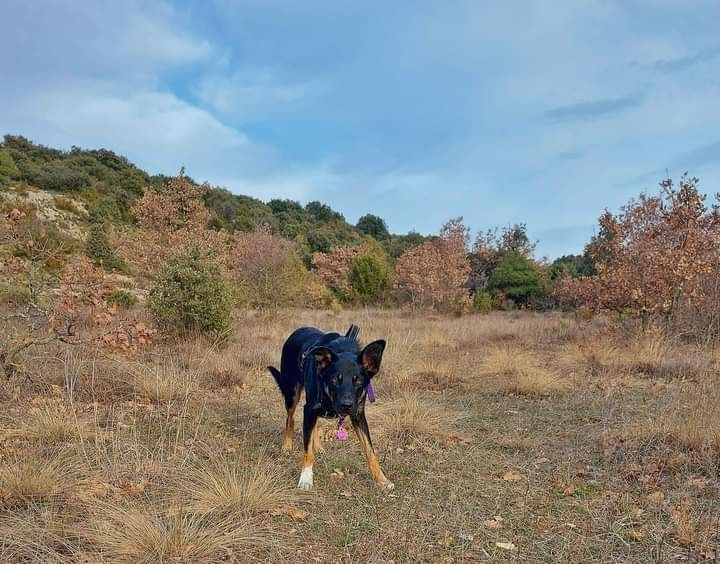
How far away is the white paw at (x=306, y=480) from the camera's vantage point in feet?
11.8

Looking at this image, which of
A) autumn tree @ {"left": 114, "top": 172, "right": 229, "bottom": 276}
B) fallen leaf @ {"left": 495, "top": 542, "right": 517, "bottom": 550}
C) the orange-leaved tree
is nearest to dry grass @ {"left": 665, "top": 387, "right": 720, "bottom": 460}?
fallen leaf @ {"left": 495, "top": 542, "right": 517, "bottom": 550}

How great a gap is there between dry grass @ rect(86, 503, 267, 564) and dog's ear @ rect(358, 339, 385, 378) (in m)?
1.26

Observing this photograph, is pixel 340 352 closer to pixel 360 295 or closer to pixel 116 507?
pixel 116 507

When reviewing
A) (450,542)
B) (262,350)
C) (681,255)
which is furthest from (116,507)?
(681,255)

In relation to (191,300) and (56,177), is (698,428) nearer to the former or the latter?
(191,300)

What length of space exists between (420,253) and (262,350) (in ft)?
62.2

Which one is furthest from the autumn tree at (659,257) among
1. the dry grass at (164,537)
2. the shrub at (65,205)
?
the shrub at (65,205)

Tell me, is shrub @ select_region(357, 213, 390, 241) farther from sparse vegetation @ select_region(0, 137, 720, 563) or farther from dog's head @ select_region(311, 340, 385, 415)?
dog's head @ select_region(311, 340, 385, 415)

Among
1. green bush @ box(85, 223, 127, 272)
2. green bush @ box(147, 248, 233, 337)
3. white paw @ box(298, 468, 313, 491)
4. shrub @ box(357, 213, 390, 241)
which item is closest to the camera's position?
white paw @ box(298, 468, 313, 491)

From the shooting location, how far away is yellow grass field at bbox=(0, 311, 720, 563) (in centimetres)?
272

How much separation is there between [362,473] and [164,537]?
176 centimetres

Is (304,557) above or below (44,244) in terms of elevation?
below

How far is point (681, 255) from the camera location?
34.2 ft

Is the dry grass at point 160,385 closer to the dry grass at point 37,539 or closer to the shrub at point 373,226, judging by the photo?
the dry grass at point 37,539
